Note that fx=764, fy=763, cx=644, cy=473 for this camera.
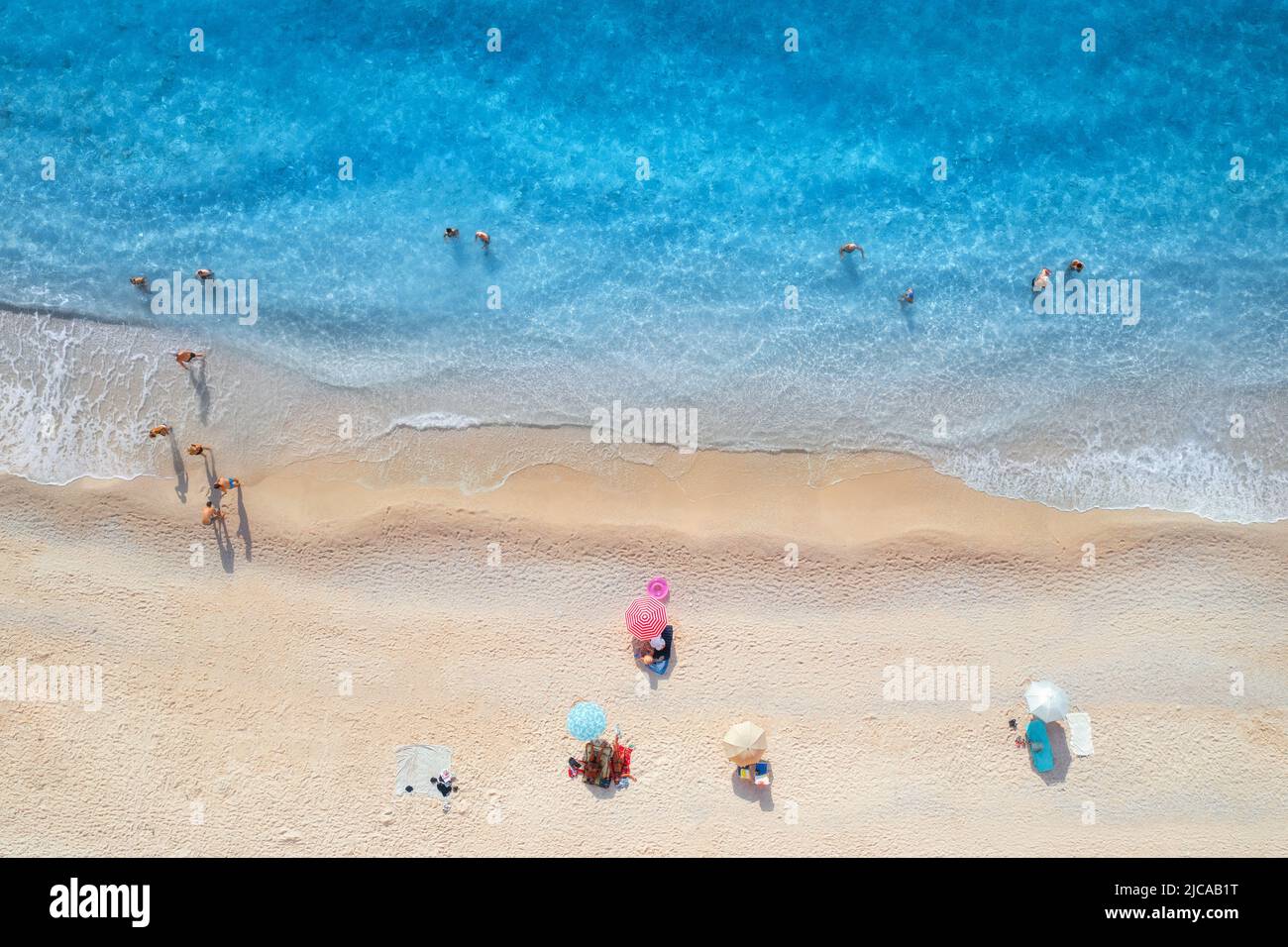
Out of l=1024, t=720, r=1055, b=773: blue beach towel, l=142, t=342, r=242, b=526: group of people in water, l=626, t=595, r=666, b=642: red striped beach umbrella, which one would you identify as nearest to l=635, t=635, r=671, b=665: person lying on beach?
l=626, t=595, r=666, b=642: red striped beach umbrella

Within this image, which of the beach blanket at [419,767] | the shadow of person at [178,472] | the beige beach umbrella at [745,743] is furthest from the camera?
the shadow of person at [178,472]

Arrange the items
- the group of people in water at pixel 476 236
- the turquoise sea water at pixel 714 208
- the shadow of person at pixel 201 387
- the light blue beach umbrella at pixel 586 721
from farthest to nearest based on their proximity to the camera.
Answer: the group of people in water at pixel 476 236
the turquoise sea water at pixel 714 208
the shadow of person at pixel 201 387
the light blue beach umbrella at pixel 586 721

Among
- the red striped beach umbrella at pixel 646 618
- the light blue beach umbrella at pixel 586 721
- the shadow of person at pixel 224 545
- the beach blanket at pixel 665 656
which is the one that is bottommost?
the light blue beach umbrella at pixel 586 721

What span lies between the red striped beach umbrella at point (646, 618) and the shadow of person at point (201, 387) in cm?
1034

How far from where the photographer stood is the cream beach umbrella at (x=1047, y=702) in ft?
50.2

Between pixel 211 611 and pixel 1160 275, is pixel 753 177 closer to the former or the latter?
pixel 1160 275

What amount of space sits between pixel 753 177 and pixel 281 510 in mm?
12849

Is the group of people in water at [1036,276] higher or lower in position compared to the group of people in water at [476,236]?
lower

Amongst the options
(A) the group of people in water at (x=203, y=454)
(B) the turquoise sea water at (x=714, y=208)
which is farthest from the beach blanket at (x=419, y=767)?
(B) the turquoise sea water at (x=714, y=208)

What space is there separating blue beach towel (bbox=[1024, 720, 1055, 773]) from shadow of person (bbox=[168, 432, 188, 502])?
726 inches

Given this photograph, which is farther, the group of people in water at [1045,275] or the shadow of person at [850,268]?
the shadow of person at [850,268]

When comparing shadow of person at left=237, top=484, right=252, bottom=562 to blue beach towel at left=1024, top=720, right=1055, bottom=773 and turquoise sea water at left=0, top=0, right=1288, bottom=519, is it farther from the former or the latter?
blue beach towel at left=1024, top=720, right=1055, bottom=773

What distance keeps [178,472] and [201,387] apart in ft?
6.27

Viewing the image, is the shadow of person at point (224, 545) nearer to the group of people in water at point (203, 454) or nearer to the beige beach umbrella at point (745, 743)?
the group of people in water at point (203, 454)
